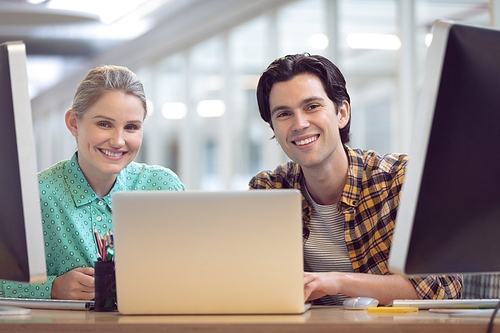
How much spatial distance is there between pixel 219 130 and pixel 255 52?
3.27 feet

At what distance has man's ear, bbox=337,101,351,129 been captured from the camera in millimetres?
1936

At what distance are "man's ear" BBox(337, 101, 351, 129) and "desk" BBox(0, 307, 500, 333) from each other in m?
1.03

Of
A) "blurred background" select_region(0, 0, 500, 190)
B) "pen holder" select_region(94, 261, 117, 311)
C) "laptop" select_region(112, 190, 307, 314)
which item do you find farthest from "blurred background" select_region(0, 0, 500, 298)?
"pen holder" select_region(94, 261, 117, 311)

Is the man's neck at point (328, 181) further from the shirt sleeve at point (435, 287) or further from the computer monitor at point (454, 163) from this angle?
the computer monitor at point (454, 163)

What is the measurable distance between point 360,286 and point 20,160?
0.86 meters

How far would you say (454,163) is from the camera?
34.2 inches

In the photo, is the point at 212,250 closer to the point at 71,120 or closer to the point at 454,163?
the point at 454,163

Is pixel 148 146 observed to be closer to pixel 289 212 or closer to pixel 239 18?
pixel 239 18

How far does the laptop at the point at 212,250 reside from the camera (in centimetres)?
102

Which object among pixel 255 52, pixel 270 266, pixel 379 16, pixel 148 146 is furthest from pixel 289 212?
pixel 148 146

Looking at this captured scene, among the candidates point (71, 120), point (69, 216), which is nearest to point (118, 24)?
point (71, 120)

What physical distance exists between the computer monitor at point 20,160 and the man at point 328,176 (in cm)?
90

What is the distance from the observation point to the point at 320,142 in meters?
1.78

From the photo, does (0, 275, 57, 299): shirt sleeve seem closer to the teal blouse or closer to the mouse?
the teal blouse
